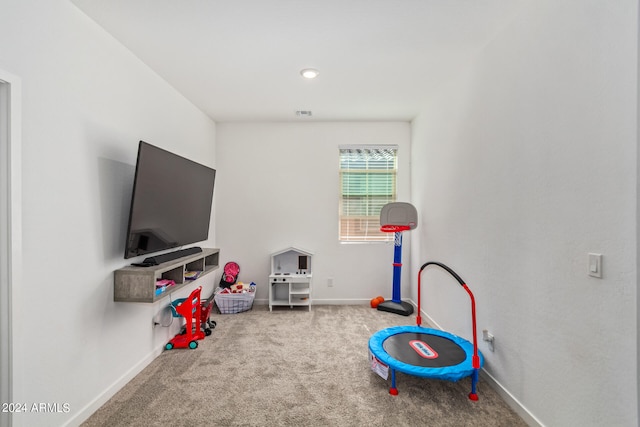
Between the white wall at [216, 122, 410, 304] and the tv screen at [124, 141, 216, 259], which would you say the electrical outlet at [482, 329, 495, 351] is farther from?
the tv screen at [124, 141, 216, 259]

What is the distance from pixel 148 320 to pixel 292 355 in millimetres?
1289

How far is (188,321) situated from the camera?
111 inches

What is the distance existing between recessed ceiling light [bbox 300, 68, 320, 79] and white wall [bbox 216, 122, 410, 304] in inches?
56.8

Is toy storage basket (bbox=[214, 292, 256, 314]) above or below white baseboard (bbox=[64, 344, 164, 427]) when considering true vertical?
above

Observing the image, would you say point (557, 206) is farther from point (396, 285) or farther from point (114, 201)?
point (114, 201)

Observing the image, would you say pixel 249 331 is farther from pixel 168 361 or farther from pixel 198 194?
pixel 198 194

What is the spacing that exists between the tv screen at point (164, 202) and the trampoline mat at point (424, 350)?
A: 6.66 ft

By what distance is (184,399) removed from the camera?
6.78 ft

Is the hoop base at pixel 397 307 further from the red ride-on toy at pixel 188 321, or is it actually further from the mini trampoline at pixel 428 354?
the red ride-on toy at pixel 188 321

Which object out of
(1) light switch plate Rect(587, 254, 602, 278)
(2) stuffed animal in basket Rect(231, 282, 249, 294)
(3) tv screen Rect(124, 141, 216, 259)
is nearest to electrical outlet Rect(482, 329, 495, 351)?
(1) light switch plate Rect(587, 254, 602, 278)

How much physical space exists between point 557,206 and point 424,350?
142cm

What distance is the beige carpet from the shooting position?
1873mm

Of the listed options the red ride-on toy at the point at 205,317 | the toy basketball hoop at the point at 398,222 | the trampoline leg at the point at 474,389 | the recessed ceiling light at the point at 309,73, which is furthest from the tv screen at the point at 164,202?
the trampoline leg at the point at 474,389

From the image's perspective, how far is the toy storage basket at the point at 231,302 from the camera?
3.74m
